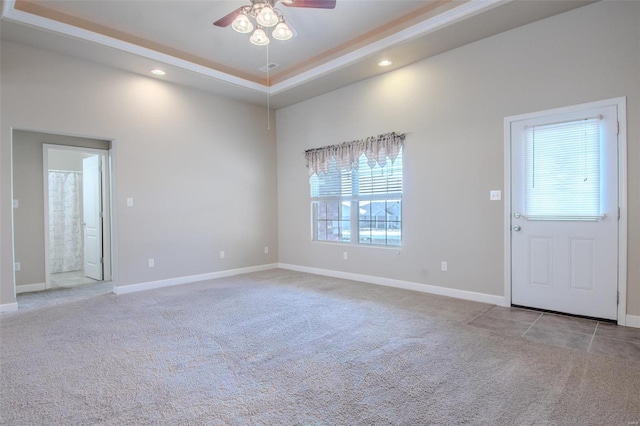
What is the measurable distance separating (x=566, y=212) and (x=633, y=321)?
112 centimetres

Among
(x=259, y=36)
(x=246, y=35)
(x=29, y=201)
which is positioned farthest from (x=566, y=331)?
(x=29, y=201)

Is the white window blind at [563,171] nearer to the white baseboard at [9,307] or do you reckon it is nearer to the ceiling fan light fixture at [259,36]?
the ceiling fan light fixture at [259,36]

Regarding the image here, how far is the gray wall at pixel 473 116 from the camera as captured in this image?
10.2 ft

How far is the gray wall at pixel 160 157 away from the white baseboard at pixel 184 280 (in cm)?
Answer: 7

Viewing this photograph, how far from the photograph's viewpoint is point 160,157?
4.96 m

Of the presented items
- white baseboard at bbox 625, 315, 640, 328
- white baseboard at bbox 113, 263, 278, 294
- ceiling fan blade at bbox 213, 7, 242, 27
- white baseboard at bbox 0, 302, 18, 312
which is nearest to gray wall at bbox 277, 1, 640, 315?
white baseboard at bbox 625, 315, 640, 328

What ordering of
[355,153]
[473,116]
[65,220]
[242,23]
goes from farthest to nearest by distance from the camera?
1. [65,220]
2. [355,153]
3. [473,116]
4. [242,23]

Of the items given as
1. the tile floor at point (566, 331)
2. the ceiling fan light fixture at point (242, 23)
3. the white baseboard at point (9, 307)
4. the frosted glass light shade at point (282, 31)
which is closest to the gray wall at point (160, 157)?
the white baseboard at point (9, 307)

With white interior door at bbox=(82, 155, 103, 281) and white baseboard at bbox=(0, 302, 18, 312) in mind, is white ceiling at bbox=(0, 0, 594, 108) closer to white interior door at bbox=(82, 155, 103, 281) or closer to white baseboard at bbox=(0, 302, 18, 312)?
white interior door at bbox=(82, 155, 103, 281)

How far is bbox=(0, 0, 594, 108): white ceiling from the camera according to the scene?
3447 mm

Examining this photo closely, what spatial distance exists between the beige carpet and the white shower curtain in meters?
2.91

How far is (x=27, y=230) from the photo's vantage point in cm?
482

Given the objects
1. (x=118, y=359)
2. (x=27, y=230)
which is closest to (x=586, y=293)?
(x=118, y=359)

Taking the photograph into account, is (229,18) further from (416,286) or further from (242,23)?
(416,286)
